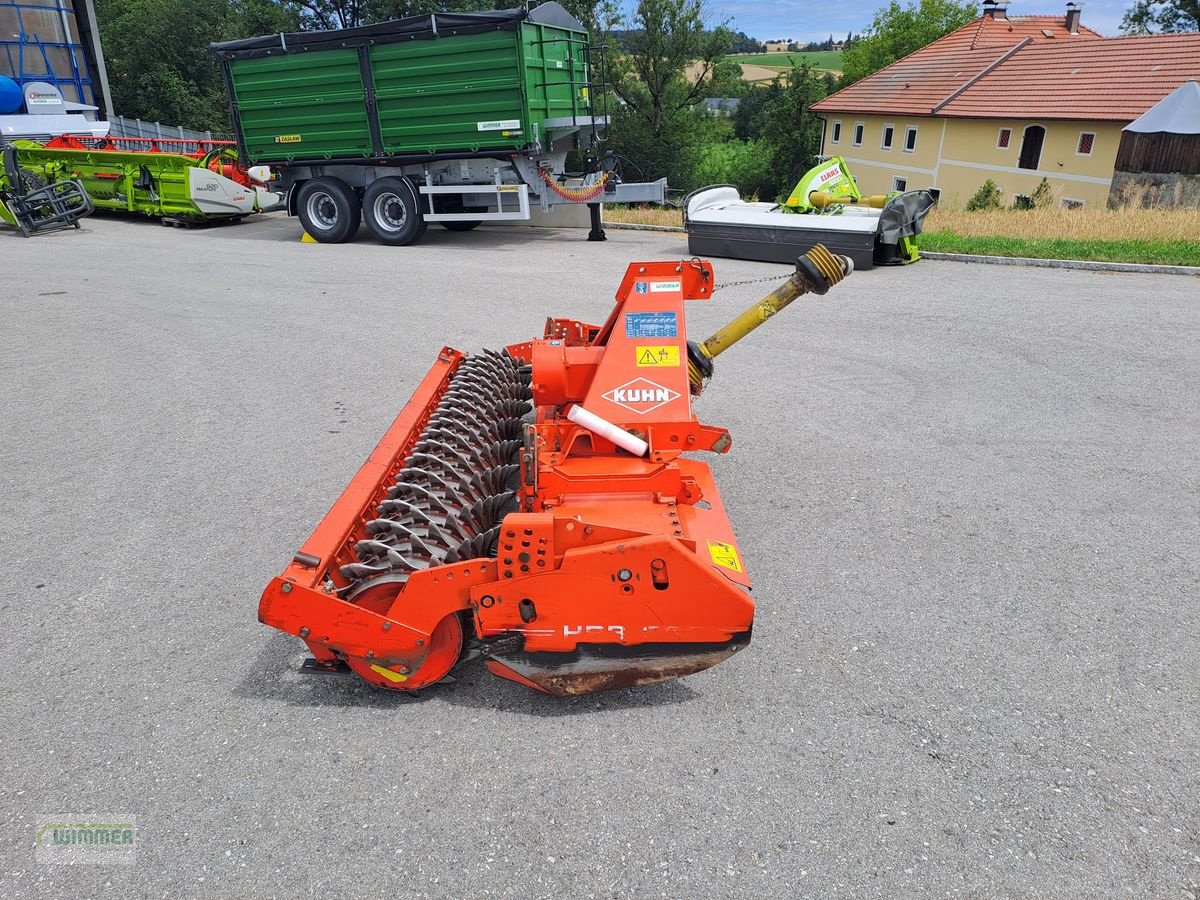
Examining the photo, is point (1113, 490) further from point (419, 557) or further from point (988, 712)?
point (419, 557)

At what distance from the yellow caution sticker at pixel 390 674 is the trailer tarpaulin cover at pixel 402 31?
10376mm

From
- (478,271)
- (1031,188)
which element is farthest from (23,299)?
(1031,188)

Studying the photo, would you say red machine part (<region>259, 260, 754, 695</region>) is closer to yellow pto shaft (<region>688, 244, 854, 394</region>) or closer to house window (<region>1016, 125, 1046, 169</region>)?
yellow pto shaft (<region>688, 244, 854, 394</region>)

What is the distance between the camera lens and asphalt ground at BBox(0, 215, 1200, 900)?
2.51 metres

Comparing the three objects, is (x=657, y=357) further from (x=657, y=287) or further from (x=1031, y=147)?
(x=1031, y=147)

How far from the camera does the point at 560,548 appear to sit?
2928mm

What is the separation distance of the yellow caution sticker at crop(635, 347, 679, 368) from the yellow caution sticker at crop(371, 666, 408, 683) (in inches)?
64.5

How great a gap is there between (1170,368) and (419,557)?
6516mm

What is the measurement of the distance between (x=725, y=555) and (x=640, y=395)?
850 mm

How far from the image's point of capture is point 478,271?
1091cm

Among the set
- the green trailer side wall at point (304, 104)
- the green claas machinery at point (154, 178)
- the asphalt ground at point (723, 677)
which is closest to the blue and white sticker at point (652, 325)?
the asphalt ground at point (723, 677)

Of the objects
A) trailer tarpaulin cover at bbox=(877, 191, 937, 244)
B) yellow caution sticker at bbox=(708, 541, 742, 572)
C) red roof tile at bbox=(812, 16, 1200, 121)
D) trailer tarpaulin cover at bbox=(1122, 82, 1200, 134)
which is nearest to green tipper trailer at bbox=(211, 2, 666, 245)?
trailer tarpaulin cover at bbox=(877, 191, 937, 244)

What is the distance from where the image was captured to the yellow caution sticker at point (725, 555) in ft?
9.96

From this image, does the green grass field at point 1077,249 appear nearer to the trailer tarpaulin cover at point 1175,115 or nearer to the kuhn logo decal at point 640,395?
the kuhn logo decal at point 640,395
